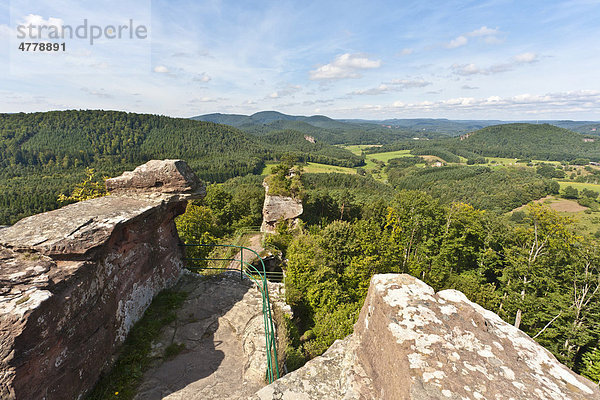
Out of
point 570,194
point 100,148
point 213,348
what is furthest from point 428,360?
point 100,148

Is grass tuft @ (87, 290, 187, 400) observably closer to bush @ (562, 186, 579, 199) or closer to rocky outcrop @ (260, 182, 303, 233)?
rocky outcrop @ (260, 182, 303, 233)

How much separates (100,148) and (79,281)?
193749mm

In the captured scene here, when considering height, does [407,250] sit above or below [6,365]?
below

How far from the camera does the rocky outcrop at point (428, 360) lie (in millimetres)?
3197

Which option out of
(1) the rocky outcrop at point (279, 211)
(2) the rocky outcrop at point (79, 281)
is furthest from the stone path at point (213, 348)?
(1) the rocky outcrop at point (279, 211)

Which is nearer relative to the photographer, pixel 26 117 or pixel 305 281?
pixel 305 281

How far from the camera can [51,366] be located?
17.4ft

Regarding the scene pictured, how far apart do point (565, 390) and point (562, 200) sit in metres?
122

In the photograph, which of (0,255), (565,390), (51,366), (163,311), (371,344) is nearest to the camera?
(565,390)

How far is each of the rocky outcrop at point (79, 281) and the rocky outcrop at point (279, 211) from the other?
75.0 feet

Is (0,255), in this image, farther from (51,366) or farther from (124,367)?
(124,367)

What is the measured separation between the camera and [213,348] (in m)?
7.76

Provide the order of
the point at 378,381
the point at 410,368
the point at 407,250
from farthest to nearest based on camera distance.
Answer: the point at 407,250
the point at 378,381
the point at 410,368

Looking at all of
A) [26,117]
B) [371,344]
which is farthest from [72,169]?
[371,344]
